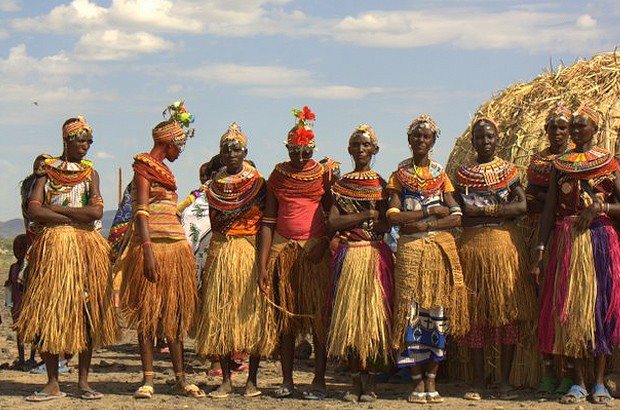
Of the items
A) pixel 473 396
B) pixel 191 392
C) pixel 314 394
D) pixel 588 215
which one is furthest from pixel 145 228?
pixel 588 215

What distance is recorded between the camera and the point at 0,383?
27.5 ft

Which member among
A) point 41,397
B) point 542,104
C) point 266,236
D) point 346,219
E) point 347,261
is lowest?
point 41,397

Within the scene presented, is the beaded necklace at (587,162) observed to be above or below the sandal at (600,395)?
above

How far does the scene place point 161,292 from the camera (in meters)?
7.43

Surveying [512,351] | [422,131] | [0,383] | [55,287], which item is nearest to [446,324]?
[512,351]

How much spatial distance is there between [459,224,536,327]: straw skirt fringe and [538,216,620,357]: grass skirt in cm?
29

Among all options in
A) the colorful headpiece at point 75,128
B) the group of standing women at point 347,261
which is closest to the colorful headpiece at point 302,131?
the group of standing women at point 347,261

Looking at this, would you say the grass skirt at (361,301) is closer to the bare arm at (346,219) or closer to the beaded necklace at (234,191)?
the bare arm at (346,219)

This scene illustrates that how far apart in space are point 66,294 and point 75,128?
1.25 meters

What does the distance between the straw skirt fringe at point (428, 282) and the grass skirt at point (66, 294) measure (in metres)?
2.26

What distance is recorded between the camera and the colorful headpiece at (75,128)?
745 cm

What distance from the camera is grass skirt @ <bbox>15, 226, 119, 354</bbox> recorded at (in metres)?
7.32

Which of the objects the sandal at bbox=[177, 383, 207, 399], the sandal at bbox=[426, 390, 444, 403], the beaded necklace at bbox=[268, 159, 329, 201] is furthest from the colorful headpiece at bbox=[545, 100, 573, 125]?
the sandal at bbox=[177, 383, 207, 399]

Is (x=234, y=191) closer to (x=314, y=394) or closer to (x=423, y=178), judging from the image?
(x=423, y=178)
